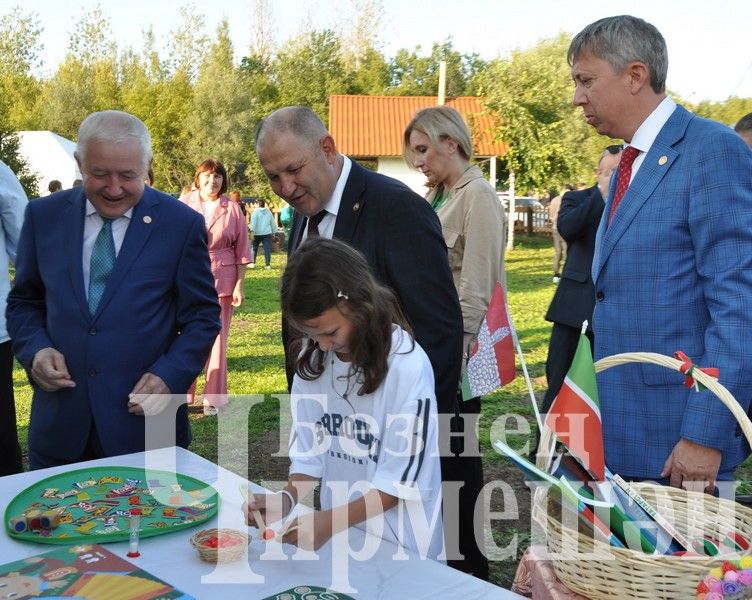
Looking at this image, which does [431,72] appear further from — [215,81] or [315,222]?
[315,222]

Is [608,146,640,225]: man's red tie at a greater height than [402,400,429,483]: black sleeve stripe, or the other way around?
[608,146,640,225]: man's red tie

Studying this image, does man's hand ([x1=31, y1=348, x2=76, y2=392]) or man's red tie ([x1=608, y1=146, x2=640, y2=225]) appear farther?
man's hand ([x1=31, y1=348, x2=76, y2=392])

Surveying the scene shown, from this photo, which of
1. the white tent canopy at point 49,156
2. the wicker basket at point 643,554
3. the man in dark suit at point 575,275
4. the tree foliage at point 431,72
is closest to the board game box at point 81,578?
the wicker basket at point 643,554

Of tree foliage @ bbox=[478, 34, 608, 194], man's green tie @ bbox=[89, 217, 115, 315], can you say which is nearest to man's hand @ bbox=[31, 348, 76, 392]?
man's green tie @ bbox=[89, 217, 115, 315]

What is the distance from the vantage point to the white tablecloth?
5.27 ft

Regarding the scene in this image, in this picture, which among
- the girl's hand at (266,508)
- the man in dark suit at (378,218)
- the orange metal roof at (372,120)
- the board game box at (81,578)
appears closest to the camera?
the board game box at (81,578)

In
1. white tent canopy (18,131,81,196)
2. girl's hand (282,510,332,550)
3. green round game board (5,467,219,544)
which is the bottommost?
green round game board (5,467,219,544)

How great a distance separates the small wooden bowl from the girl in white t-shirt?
6 cm

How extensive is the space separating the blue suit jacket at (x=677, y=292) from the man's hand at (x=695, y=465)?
0.10 feet

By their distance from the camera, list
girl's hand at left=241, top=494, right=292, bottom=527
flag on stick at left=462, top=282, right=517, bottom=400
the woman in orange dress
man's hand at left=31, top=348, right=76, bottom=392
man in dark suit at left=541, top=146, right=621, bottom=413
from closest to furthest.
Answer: girl's hand at left=241, top=494, right=292, bottom=527 < man's hand at left=31, top=348, right=76, bottom=392 < flag on stick at left=462, top=282, right=517, bottom=400 < man in dark suit at left=541, top=146, right=621, bottom=413 < the woman in orange dress

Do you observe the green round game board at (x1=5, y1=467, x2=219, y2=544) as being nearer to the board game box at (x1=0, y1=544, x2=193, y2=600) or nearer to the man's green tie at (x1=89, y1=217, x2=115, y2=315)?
the board game box at (x1=0, y1=544, x2=193, y2=600)

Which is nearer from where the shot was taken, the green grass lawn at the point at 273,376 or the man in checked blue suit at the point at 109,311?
the man in checked blue suit at the point at 109,311

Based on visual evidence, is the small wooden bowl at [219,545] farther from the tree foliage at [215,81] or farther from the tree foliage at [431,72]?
the tree foliage at [431,72]

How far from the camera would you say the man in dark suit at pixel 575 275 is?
438 centimetres
